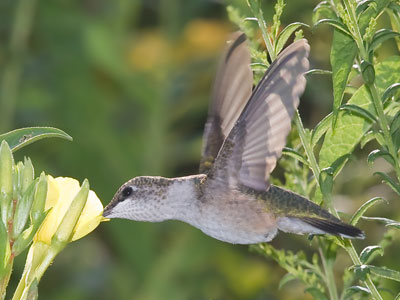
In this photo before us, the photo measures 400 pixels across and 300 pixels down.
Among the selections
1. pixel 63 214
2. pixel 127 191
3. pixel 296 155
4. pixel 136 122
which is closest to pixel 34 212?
pixel 63 214

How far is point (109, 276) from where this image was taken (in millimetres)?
4543

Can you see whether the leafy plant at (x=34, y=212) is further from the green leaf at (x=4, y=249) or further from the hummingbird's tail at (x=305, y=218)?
the hummingbird's tail at (x=305, y=218)

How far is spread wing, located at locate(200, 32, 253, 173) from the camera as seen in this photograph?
2.17m

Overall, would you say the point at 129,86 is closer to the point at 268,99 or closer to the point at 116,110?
the point at 116,110

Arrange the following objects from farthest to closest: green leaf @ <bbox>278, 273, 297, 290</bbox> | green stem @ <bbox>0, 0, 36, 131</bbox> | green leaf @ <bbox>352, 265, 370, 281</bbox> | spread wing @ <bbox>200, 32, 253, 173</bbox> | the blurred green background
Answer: green stem @ <bbox>0, 0, 36, 131</bbox> < the blurred green background < spread wing @ <bbox>200, 32, 253, 173</bbox> < green leaf @ <bbox>278, 273, 297, 290</bbox> < green leaf @ <bbox>352, 265, 370, 281</bbox>

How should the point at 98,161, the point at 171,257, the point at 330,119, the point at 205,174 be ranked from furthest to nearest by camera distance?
1. the point at 98,161
2. the point at 171,257
3. the point at 205,174
4. the point at 330,119

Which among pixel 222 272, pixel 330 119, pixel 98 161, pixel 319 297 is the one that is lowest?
pixel 222 272

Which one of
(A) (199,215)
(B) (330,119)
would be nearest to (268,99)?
(B) (330,119)

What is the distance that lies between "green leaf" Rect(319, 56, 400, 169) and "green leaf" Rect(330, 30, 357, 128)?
0.10 metres

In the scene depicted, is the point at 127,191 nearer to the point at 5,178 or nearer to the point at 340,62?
the point at 5,178

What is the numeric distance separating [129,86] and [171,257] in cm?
94

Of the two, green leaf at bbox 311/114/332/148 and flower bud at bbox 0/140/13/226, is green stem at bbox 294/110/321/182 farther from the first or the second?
flower bud at bbox 0/140/13/226

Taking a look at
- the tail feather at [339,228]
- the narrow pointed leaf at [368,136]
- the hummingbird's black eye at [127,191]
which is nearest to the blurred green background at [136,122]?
the hummingbird's black eye at [127,191]

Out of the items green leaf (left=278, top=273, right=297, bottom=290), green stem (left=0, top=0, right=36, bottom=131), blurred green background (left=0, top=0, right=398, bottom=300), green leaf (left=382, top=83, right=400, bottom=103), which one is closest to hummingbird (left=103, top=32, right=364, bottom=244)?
green leaf (left=278, top=273, right=297, bottom=290)
